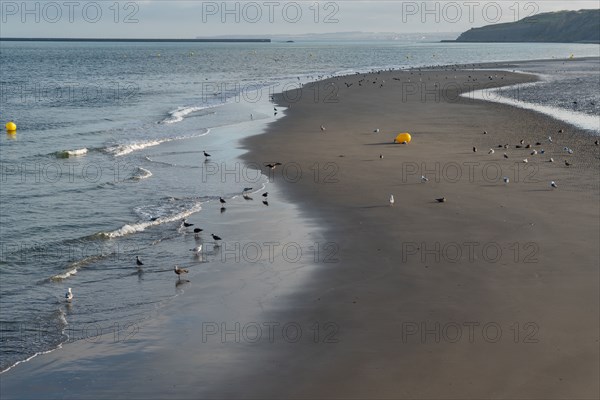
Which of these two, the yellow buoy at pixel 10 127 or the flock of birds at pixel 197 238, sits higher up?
the yellow buoy at pixel 10 127

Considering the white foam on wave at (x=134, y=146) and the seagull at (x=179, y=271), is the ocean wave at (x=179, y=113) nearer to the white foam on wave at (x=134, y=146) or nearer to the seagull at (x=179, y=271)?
the white foam on wave at (x=134, y=146)

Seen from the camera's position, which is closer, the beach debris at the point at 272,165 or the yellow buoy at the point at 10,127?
the beach debris at the point at 272,165

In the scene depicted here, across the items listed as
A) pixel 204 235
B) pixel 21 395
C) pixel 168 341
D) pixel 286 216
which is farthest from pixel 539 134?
pixel 21 395

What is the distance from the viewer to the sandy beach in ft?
32.2

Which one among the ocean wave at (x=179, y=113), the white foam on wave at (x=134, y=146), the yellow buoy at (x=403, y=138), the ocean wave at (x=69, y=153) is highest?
the ocean wave at (x=179, y=113)

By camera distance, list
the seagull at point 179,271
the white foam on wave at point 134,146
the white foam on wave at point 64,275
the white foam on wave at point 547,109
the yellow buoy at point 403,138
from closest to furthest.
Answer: the seagull at point 179,271, the white foam on wave at point 64,275, the yellow buoy at point 403,138, the white foam on wave at point 134,146, the white foam on wave at point 547,109

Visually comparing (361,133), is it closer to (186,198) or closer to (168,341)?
(186,198)

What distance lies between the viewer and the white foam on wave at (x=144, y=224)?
57.6 feet

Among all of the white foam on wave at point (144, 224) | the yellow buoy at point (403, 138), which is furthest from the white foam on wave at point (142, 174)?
the yellow buoy at point (403, 138)

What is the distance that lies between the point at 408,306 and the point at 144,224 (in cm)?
864

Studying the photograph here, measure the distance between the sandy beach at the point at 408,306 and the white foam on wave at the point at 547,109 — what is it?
955cm

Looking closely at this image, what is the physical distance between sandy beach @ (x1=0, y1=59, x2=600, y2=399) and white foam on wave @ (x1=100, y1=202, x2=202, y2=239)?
10.3 ft

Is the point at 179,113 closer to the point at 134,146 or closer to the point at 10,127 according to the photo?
the point at 10,127

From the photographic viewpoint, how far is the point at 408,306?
488 inches
